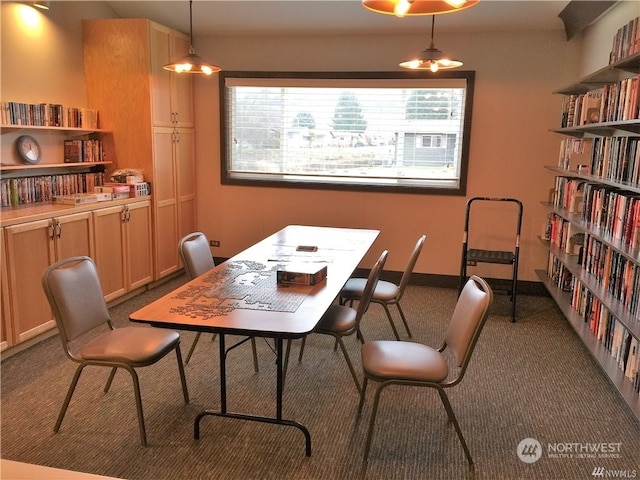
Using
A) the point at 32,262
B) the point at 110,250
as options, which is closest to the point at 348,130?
the point at 110,250

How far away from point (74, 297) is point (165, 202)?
261 centimetres

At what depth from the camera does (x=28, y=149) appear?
4.04m

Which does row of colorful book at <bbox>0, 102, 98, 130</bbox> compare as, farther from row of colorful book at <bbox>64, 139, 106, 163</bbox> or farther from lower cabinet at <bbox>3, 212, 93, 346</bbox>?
lower cabinet at <bbox>3, 212, 93, 346</bbox>

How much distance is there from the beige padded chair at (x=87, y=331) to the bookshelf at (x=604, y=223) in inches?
92.5

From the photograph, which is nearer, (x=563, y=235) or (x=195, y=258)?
(x=195, y=258)

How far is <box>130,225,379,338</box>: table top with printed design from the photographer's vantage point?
2.19 m

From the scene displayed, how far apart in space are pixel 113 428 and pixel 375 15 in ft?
12.8

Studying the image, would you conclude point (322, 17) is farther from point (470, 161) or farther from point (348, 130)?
point (470, 161)

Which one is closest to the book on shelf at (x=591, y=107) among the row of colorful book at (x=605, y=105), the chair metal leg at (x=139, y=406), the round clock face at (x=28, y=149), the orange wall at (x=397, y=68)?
the row of colorful book at (x=605, y=105)

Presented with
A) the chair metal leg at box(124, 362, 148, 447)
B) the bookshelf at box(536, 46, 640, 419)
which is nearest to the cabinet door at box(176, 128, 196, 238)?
the chair metal leg at box(124, 362, 148, 447)

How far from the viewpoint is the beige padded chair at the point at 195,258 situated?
3.20 meters

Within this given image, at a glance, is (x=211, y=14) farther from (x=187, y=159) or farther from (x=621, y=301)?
(x=621, y=301)

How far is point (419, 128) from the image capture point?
17.0 ft

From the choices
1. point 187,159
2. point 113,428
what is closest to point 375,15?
point 187,159
